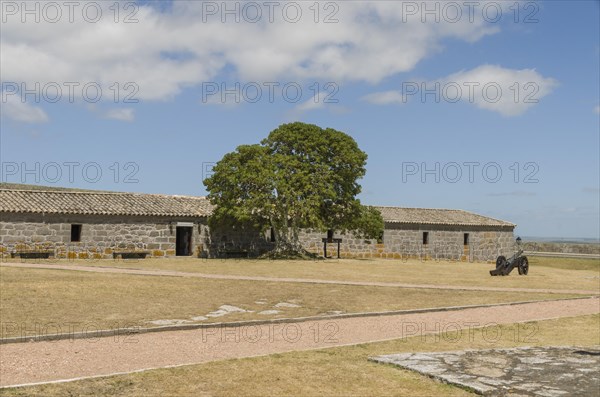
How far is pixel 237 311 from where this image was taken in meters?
13.8

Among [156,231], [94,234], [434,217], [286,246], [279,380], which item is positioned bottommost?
[279,380]

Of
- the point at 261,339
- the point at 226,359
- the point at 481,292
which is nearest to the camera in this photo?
the point at 226,359

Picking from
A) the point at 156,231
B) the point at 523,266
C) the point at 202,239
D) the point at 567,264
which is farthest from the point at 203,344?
the point at 567,264

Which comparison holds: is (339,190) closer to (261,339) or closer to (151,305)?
(151,305)

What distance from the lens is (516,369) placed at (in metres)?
7.98

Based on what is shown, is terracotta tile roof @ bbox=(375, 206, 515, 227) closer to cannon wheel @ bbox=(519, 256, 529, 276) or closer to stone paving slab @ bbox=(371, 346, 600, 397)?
cannon wheel @ bbox=(519, 256, 529, 276)

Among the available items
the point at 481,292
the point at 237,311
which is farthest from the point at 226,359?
the point at 481,292

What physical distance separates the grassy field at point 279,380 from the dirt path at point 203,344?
19.5 inches

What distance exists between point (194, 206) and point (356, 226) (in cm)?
966

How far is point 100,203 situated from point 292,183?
10.4 meters

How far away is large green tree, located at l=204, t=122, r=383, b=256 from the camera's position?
3281cm

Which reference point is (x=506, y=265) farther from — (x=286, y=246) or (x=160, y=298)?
(x=160, y=298)

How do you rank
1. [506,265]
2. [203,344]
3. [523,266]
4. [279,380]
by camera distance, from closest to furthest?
1. [279,380]
2. [203,344]
3. [506,265]
4. [523,266]

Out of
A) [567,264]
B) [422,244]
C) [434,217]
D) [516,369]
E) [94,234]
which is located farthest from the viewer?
[434,217]
